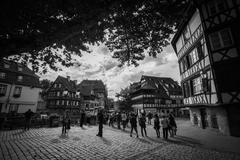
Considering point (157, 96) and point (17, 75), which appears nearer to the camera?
point (17, 75)

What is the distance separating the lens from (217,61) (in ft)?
36.5

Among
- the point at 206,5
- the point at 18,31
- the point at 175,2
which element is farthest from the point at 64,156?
the point at 206,5

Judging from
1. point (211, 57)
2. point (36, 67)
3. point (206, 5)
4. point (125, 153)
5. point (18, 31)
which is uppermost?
point (206, 5)

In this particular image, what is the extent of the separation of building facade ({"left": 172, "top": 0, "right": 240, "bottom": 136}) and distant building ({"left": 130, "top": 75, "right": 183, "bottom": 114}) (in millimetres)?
21674

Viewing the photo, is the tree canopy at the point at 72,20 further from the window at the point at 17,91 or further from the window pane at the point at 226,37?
the window at the point at 17,91

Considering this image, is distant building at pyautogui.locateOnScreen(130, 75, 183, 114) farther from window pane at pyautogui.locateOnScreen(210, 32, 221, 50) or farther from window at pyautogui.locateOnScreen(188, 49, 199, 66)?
window pane at pyautogui.locateOnScreen(210, 32, 221, 50)

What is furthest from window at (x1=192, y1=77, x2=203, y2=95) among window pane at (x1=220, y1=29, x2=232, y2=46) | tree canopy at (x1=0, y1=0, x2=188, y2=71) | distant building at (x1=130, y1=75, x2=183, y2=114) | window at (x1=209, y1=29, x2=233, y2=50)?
distant building at (x1=130, y1=75, x2=183, y2=114)

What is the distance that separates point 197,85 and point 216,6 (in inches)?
311

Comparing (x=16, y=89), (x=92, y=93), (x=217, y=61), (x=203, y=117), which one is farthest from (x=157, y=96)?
(x=16, y=89)

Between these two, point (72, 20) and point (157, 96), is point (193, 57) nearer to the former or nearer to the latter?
point (72, 20)

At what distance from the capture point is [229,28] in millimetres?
11023

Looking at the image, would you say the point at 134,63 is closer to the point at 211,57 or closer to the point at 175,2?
the point at 175,2

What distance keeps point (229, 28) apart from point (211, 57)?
2778 mm

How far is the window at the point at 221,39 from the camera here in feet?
36.2
